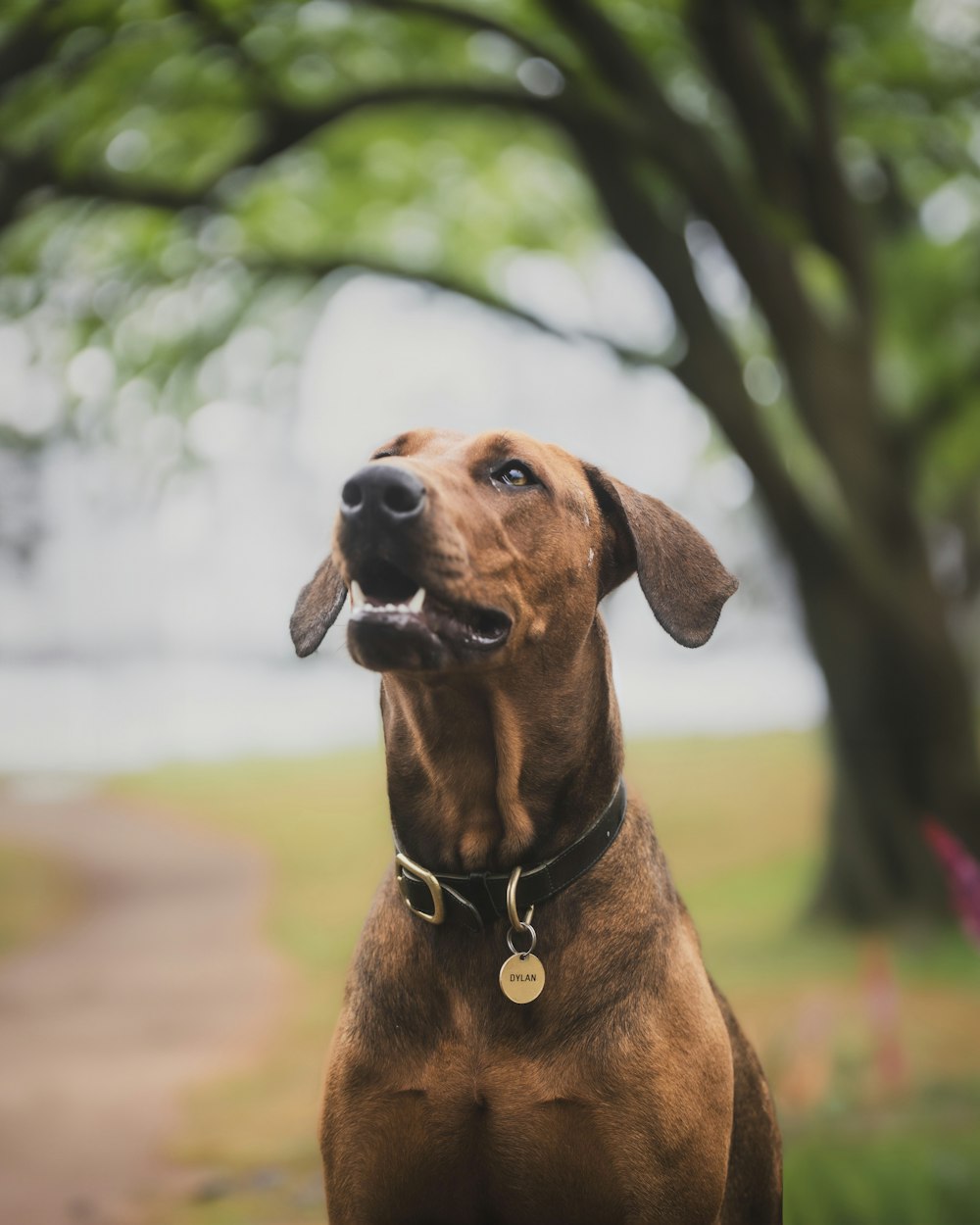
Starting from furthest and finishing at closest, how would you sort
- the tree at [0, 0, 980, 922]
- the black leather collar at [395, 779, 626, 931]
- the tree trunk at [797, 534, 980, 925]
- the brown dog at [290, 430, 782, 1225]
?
the tree trunk at [797, 534, 980, 925], the tree at [0, 0, 980, 922], the black leather collar at [395, 779, 626, 931], the brown dog at [290, 430, 782, 1225]

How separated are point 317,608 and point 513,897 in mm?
669

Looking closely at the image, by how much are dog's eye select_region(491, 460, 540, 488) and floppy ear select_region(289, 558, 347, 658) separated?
1.18 ft

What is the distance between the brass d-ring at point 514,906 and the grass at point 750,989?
0.51 meters

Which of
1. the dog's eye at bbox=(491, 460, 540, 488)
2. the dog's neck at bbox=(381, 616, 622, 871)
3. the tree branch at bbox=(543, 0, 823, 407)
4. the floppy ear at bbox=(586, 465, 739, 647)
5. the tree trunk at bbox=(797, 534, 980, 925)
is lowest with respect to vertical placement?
the tree trunk at bbox=(797, 534, 980, 925)

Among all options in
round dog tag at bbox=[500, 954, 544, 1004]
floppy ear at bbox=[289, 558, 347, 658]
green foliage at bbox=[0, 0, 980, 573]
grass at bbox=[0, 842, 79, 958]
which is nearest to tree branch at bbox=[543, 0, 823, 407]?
green foliage at bbox=[0, 0, 980, 573]

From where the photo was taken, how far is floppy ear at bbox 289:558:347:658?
234 cm

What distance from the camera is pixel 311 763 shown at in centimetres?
984

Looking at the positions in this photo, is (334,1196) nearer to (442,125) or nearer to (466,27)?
(466,27)

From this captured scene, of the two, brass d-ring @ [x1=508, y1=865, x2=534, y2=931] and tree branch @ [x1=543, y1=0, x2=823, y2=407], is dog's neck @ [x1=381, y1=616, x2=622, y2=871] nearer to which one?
brass d-ring @ [x1=508, y1=865, x2=534, y2=931]

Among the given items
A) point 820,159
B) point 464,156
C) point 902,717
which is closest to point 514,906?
point 820,159

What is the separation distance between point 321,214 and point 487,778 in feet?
23.2

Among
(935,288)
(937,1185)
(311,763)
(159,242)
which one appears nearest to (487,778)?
(937,1185)

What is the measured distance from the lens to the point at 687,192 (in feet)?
20.0

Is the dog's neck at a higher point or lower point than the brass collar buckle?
higher
